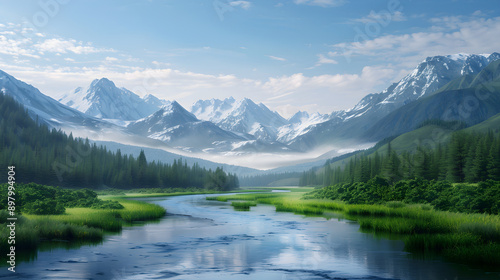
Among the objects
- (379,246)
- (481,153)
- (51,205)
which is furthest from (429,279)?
(481,153)

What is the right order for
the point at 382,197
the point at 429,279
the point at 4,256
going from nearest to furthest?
the point at 429,279 → the point at 4,256 → the point at 382,197

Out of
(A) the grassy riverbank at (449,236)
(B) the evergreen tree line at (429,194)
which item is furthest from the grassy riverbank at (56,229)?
(B) the evergreen tree line at (429,194)

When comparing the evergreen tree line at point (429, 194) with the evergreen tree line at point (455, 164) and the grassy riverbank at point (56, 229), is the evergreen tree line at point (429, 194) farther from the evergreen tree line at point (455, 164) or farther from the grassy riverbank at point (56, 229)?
the evergreen tree line at point (455, 164)

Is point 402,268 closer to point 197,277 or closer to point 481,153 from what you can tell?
point 197,277

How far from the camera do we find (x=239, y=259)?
33750 mm

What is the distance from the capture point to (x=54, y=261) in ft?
101

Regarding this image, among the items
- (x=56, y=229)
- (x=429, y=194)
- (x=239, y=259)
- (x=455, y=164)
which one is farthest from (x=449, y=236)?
(x=455, y=164)

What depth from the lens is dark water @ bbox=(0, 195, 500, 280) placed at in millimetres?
27797

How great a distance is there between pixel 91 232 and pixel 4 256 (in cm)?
1072

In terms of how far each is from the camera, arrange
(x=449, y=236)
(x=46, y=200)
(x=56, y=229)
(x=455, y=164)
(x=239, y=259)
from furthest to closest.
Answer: (x=455, y=164) < (x=46, y=200) < (x=56, y=229) < (x=449, y=236) < (x=239, y=259)

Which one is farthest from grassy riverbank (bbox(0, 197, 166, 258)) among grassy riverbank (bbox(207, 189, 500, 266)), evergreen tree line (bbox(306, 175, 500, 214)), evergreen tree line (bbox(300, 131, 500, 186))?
evergreen tree line (bbox(300, 131, 500, 186))

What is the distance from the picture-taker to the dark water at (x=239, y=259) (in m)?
27.8

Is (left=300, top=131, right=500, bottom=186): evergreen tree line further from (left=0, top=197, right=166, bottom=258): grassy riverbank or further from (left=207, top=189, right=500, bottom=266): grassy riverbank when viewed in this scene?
(left=0, top=197, right=166, bottom=258): grassy riverbank

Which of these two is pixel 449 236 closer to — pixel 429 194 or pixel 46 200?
pixel 429 194
